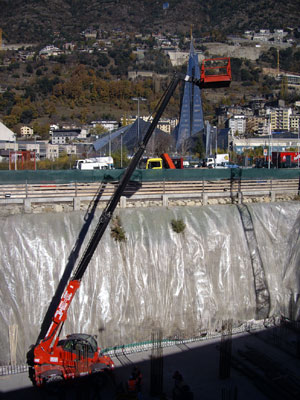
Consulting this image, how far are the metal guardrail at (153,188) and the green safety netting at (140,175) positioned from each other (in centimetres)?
26

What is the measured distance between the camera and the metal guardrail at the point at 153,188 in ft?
60.2

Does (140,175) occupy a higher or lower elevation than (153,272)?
higher

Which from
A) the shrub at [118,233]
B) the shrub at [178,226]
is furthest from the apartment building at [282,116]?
the shrub at [118,233]

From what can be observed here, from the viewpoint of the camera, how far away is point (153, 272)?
17516 millimetres

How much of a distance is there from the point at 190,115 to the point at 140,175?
56964mm

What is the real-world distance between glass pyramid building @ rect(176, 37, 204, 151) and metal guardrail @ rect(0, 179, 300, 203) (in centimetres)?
4971

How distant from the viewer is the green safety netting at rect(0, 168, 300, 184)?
18561mm

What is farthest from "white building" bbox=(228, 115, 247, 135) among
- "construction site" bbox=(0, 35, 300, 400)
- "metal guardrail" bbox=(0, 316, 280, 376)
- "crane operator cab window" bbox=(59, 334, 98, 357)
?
"crane operator cab window" bbox=(59, 334, 98, 357)

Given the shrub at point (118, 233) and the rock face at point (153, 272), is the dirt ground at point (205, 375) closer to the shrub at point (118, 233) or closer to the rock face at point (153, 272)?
→ the rock face at point (153, 272)

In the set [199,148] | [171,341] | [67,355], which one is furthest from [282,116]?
[67,355]

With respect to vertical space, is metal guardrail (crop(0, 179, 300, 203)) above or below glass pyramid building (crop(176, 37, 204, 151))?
below

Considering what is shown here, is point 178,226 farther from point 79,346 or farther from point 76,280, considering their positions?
point 79,346

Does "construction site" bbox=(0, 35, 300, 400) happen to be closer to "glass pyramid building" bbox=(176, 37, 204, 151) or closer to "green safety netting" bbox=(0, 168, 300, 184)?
"green safety netting" bbox=(0, 168, 300, 184)

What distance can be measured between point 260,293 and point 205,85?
9.01 m
